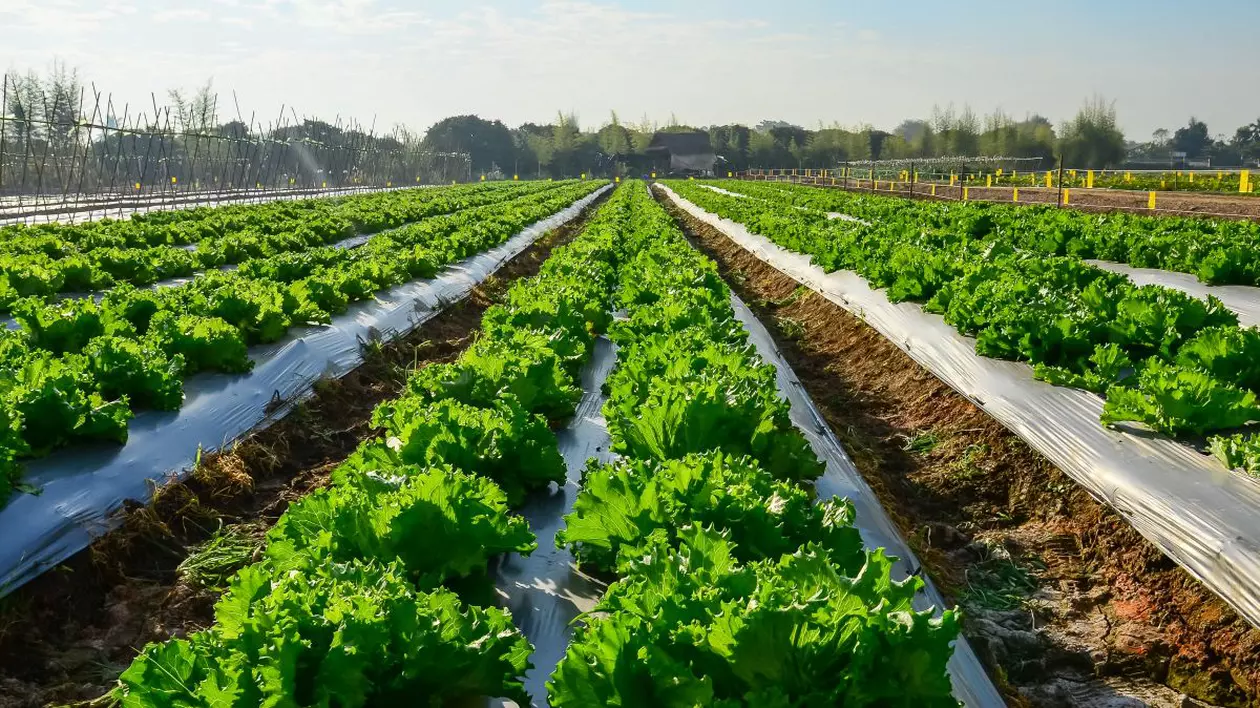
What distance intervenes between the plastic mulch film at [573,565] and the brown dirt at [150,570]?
2.02m

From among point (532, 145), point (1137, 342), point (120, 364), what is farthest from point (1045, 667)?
point (532, 145)

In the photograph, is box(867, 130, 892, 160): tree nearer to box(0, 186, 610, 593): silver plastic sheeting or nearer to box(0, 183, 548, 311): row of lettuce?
box(0, 183, 548, 311): row of lettuce

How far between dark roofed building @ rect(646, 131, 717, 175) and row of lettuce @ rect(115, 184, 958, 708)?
12529cm

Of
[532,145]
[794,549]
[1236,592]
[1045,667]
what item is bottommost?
[1045,667]

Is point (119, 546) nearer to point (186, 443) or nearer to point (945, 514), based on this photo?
point (186, 443)

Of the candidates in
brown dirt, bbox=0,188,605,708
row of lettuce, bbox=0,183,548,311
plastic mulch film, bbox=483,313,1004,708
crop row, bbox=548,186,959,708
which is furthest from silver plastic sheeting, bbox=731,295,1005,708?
row of lettuce, bbox=0,183,548,311

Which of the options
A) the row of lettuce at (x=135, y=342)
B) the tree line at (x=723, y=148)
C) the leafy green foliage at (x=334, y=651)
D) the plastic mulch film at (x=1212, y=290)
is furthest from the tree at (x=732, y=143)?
the leafy green foliage at (x=334, y=651)

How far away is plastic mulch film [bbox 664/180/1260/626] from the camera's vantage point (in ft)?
18.2

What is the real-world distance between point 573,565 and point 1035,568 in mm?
3583

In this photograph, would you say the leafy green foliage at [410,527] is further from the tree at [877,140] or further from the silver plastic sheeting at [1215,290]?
the tree at [877,140]

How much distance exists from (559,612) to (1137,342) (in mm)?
6643

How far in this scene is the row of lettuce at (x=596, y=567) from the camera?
307cm

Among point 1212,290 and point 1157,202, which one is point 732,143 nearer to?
point 1157,202

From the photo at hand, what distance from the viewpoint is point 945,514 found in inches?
316
